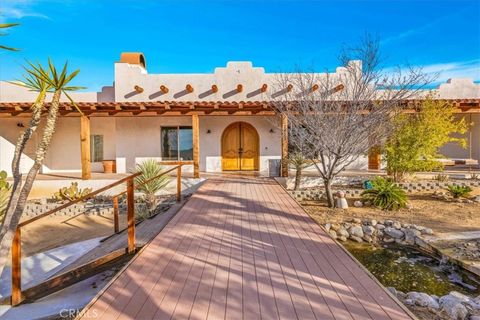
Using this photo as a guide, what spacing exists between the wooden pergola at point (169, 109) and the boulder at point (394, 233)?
4.86m

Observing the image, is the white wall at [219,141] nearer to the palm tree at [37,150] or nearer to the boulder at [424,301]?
the palm tree at [37,150]

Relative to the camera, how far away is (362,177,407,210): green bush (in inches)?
353

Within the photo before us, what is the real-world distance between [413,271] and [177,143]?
11.1m

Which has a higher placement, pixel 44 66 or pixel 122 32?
pixel 122 32

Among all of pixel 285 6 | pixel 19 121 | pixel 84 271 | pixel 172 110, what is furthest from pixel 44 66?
pixel 285 6

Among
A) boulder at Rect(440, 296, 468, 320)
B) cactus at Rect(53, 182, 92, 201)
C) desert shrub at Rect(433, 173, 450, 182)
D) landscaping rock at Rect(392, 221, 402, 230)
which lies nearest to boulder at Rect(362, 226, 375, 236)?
landscaping rock at Rect(392, 221, 402, 230)

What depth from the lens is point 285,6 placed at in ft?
59.8

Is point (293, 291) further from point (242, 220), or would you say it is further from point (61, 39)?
point (61, 39)

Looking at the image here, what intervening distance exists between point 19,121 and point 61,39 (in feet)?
41.2

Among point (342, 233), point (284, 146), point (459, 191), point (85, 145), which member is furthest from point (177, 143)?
point (459, 191)

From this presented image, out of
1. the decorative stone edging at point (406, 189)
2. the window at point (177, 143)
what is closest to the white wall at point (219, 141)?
the window at point (177, 143)

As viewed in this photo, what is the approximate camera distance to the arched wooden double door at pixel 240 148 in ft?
47.0

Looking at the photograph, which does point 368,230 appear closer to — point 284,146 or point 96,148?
point 284,146

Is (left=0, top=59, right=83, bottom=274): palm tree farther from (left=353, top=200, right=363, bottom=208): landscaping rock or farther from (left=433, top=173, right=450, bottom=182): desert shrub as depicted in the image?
(left=433, top=173, right=450, bottom=182): desert shrub
